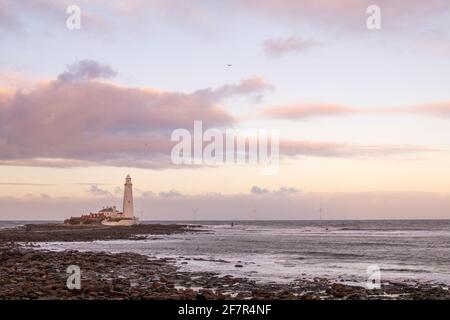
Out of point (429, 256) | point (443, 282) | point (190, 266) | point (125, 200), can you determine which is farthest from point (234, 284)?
point (125, 200)

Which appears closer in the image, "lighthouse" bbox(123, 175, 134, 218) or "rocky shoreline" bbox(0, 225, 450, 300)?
"rocky shoreline" bbox(0, 225, 450, 300)

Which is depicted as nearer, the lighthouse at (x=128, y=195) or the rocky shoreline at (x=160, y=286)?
the rocky shoreline at (x=160, y=286)

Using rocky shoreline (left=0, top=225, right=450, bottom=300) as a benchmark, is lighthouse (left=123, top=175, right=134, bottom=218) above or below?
above

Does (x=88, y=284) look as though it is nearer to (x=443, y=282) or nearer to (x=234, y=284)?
(x=234, y=284)

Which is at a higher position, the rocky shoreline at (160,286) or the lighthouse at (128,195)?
the lighthouse at (128,195)

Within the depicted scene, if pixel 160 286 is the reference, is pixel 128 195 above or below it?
above

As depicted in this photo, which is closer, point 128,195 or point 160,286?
point 160,286
